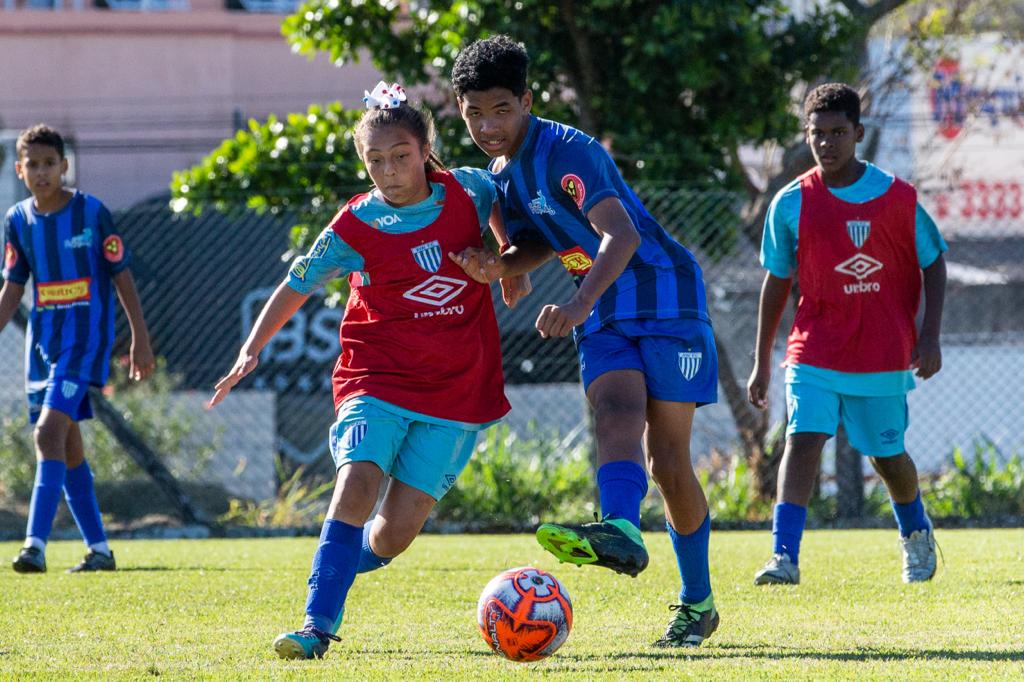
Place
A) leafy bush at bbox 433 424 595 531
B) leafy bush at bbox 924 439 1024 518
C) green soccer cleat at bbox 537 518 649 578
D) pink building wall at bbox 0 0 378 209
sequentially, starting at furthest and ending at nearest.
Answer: pink building wall at bbox 0 0 378 209, leafy bush at bbox 433 424 595 531, leafy bush at bbox 924 439 1024 518, green soccer cleat at bbox 537 518 649 578

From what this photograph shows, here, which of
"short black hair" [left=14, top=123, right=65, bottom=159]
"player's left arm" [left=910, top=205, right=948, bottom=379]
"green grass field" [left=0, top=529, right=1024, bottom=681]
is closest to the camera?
"green grass field" [left=0, top=529, right=1024, bottom=681]

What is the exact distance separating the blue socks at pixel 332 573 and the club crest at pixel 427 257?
2.82 feet

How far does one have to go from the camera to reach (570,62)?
10.4 metres

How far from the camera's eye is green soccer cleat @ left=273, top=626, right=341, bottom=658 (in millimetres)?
4023

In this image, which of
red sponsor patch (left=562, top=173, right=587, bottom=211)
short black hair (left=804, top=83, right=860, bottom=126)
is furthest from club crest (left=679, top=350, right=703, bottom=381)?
short black hair (left=804, top=83, right=860, bottom=126)

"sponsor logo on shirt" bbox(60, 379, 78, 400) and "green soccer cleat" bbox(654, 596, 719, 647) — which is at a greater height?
"green soccer cleat" bbox(654, 596, 719, 647)

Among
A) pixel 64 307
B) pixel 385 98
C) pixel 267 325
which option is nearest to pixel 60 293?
pixel 64 307

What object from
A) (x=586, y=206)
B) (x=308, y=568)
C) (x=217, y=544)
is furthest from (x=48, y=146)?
(x=586, y=206)

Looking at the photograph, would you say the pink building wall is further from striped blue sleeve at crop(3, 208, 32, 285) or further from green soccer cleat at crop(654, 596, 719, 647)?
green soccer cleat at crop(654, 596, 719, 647)

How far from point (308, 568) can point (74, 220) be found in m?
2.16

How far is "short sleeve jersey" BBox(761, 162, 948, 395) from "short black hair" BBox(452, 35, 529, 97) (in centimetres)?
209

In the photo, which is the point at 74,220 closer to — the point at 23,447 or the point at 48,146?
the point at 48,146

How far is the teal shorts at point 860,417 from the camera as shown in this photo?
6.17 meters

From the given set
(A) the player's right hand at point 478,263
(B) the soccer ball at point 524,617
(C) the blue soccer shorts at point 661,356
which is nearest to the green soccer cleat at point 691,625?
(B) the soccer ball at point 524,617
